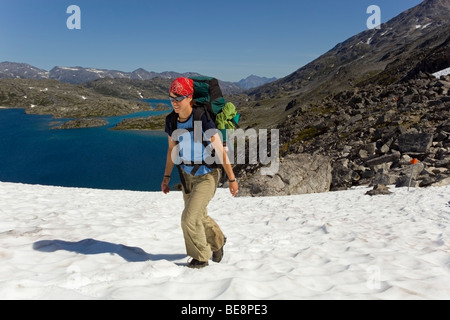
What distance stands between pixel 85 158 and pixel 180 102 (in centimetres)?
10682

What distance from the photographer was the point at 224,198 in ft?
57.6

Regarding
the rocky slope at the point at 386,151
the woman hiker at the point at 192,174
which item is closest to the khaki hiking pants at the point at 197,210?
the woman hiker at the point at 192,174

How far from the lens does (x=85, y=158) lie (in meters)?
99.8

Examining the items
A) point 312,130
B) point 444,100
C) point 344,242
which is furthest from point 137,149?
point 344,242

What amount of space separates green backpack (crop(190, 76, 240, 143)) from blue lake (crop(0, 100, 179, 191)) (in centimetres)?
6293

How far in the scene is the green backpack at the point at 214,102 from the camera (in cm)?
543

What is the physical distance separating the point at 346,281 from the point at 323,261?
47.7 inches

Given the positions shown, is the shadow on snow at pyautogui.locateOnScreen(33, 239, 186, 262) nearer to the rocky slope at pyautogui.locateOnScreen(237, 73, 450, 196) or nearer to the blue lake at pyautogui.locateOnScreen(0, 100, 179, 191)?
the rocky slope at pyautogui.locateOnScreen(237, 73, 450, 196)

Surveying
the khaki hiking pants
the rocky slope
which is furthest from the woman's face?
the rocky slope

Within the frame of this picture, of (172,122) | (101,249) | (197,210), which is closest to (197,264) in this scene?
(197,210)

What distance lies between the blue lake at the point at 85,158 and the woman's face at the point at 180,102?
63370 millimetres

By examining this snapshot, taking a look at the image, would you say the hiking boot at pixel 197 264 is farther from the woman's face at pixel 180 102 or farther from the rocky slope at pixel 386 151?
the rocky slope at pixel 386 151

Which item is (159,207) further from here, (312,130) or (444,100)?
(312,130)

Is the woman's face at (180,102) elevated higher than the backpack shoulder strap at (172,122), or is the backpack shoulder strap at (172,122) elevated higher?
the woman's face at (180,102)
